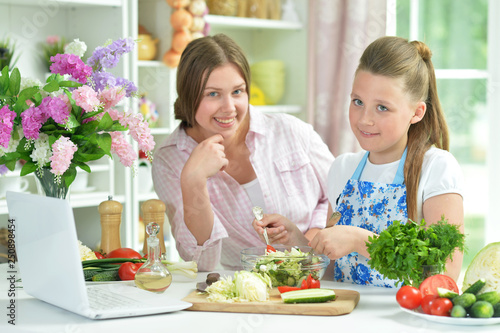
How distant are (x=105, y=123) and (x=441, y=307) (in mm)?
831

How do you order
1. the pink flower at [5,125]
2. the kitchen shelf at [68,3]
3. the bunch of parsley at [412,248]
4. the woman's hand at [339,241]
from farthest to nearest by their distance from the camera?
the kitchen shelf at [68,3], the woman's hand at [339,241], the pink flower at [5,125], the bunch of parsley at [412,248]

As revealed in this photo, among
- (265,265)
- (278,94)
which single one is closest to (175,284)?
(265,265)

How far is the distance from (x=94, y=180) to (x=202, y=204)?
122 cm

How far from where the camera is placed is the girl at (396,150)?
1694 millimetres

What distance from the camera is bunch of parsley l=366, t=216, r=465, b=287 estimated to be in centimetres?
134

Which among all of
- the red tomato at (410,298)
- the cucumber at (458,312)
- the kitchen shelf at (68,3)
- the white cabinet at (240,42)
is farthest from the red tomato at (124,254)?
the kitchen shelf at (68,3)

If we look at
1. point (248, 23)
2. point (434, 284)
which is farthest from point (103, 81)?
point (248, 23)

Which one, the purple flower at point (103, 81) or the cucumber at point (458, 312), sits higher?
the purple flower at point (103, 81)

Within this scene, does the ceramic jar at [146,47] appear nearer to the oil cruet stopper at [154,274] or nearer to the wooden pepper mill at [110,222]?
the wooden pepper mill at [110,222]

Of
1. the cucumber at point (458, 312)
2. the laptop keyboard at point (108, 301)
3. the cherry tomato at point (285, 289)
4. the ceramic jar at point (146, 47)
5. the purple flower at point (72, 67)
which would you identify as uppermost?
the ceramic jar at point (146, 47)

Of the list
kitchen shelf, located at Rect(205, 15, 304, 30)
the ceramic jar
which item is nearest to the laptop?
the ceramic jar

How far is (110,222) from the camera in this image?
1874 mm

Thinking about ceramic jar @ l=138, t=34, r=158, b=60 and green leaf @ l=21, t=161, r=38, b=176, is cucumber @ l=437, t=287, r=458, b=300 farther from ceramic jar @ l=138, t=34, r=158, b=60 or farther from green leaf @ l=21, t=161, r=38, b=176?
ceramic jar @ l=138, t=34, r=158, b=60

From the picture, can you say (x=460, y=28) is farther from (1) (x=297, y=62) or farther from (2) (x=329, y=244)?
(2) (x=329, y=244)
